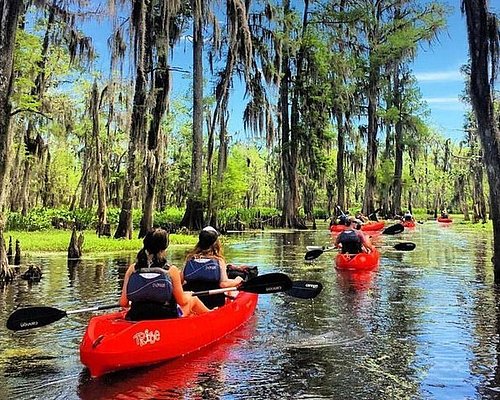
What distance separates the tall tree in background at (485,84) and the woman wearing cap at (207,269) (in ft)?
20.4

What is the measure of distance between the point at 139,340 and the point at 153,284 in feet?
2.11

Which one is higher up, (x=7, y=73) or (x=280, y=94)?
(x=280, y=94)

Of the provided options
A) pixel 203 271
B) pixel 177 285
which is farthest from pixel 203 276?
pixel 177 285

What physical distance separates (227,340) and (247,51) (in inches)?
788

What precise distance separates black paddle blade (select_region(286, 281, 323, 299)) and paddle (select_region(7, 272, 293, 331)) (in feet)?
1.83

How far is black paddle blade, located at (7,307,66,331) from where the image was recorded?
23.2ft

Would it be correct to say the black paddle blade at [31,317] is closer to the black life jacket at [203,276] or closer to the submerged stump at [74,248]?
the black life jacket at [203,276]

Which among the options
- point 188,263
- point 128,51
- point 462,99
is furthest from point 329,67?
point 188,263

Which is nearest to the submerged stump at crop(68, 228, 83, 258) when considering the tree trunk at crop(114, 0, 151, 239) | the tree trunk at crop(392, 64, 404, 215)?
the tree trunk at crop(114, 0, 151, 239)

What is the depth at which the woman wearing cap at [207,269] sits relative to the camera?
335 inches

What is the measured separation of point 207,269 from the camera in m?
8.51

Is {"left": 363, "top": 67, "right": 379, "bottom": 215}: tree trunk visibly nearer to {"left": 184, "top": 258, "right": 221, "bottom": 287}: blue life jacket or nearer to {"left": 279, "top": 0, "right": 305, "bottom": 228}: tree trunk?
{"left": 279, "top": 0, "right": 305, "bottom": 228}: tree trunk

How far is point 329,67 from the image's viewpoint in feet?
130

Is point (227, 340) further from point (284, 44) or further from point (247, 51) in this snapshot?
point (284, 44)
